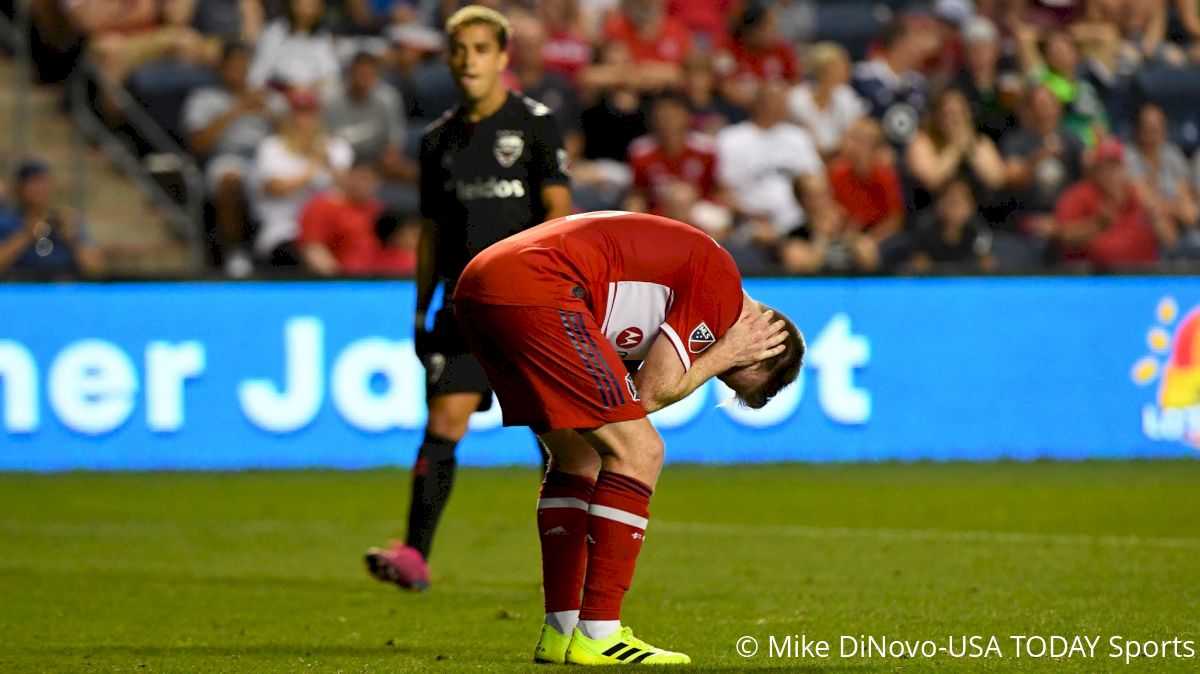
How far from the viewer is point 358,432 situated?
1301 cm

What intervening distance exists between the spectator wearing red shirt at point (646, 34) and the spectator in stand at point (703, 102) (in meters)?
0.53

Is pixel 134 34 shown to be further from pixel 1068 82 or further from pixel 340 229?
pixel 1068 82

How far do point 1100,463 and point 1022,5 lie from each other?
630 cm

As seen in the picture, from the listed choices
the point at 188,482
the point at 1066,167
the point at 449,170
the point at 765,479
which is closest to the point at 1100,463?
the point at 765,479

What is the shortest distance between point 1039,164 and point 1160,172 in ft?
4.37

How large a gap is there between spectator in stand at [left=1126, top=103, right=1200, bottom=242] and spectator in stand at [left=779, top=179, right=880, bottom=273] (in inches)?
119

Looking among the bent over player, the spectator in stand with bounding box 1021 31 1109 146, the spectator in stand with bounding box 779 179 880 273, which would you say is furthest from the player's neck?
the spectator in stand with bounding box 1021 31 1109 146

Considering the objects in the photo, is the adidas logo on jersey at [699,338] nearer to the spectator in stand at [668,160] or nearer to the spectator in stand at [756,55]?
the spectator in stand at [668,160]

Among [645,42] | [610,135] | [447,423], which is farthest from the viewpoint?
[645,42]

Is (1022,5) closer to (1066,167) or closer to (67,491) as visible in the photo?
(1066,167)

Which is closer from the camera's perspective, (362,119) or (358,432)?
(358,432)

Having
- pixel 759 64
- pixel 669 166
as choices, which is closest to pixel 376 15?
pixel 669 166

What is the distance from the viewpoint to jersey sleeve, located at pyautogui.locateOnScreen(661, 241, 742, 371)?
5.29 metres

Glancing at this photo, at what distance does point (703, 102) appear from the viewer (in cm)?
1636
